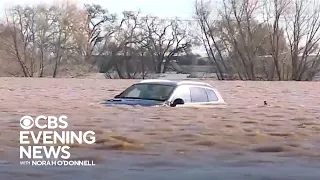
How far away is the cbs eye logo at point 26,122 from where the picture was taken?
8305mm

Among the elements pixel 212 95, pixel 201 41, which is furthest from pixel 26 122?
pixel 201 41

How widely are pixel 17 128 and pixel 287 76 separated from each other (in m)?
48.6

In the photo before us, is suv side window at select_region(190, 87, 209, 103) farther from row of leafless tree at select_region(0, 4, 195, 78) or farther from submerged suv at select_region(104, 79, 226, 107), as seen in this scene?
row of leafless tree at select_region(0, 4, 195, 78)

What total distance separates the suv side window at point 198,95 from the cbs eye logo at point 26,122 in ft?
11.4

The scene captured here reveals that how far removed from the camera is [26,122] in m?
9.05

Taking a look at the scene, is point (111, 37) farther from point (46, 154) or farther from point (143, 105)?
point (46, 154)

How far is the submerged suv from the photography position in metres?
11.4

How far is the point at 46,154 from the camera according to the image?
233 inches

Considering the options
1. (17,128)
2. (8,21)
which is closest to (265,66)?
(8,21)

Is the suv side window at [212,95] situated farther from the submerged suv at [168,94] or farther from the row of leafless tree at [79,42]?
the row of leafless tree at [79,42]

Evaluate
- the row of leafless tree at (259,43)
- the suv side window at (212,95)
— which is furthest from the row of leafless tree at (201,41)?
the suv side window at (212,95)

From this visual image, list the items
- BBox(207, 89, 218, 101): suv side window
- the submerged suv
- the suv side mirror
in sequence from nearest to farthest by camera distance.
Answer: the suv side mirror → the submerged suv → BBox(207, 89, 218, 101): suv side window

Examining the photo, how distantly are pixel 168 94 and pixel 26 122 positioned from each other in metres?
3.28

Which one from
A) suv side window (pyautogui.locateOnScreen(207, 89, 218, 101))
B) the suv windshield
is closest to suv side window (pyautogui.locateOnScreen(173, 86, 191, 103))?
the suv windshield
